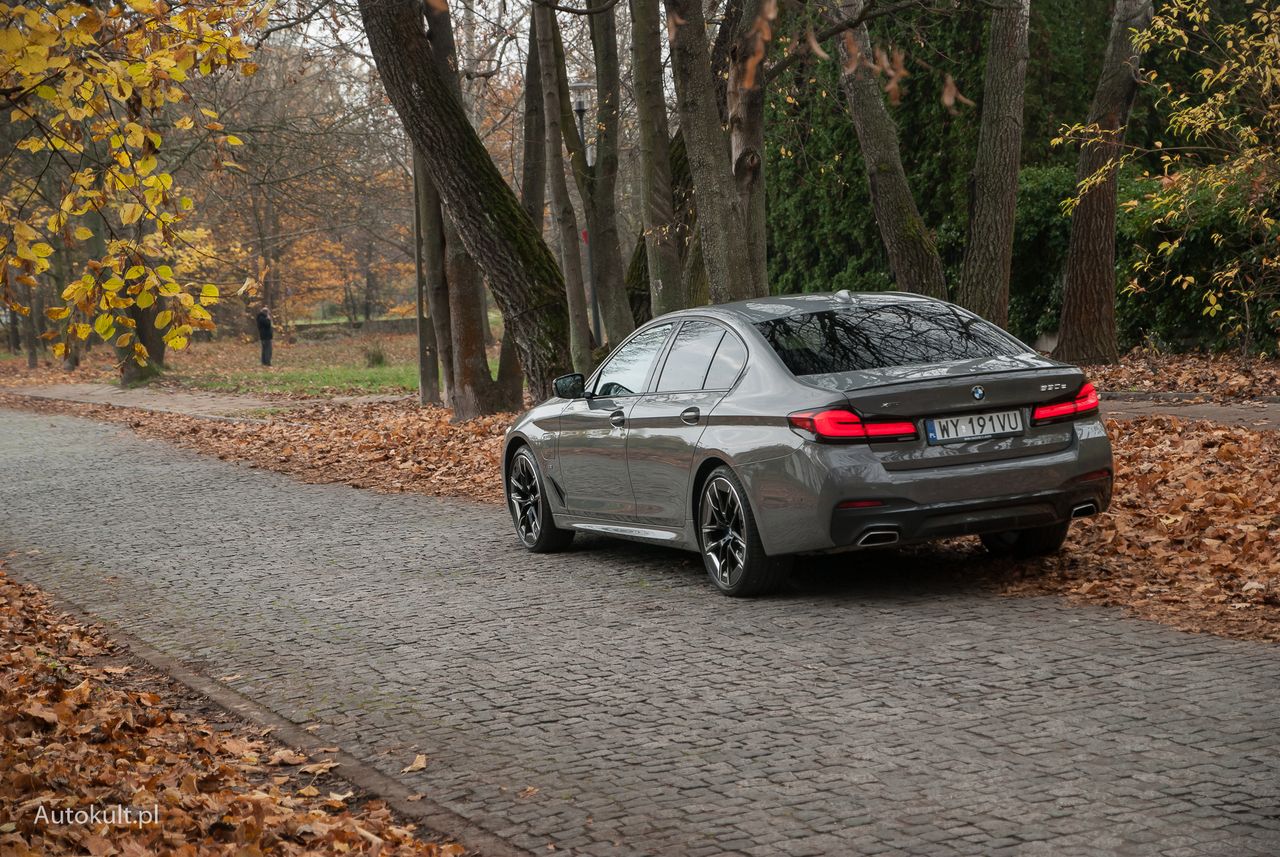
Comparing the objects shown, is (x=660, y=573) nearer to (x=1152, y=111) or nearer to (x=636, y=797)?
(x=636, y=797)

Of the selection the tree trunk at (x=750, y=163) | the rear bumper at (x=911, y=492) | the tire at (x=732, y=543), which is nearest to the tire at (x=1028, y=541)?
the rear bumper at (x=911, y=492)

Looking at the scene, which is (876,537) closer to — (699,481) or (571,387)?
(699,481)

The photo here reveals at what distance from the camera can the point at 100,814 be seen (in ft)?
15.6

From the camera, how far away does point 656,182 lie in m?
15.4

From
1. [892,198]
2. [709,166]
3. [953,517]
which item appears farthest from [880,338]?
[892,198]

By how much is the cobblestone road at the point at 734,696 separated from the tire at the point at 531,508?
0.18 meters

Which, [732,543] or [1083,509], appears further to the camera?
[732,543]

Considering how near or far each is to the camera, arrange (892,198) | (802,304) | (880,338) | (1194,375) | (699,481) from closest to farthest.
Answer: (880,338) < (699,481) < (802,304) < (892,198) < (1194,375)

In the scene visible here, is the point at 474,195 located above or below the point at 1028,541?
above

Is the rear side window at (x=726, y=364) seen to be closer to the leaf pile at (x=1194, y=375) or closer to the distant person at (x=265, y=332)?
the leaf pile at (x=1194, y=375)

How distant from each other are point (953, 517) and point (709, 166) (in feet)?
20.8

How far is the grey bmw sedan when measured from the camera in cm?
723

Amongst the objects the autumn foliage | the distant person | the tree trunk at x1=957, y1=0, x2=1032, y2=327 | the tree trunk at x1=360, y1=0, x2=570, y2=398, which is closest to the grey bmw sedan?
the autumn foliage

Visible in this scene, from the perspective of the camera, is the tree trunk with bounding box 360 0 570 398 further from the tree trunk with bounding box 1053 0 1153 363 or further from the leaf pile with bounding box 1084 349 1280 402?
the tree trunk with bounding box 1053 0 1153 363
